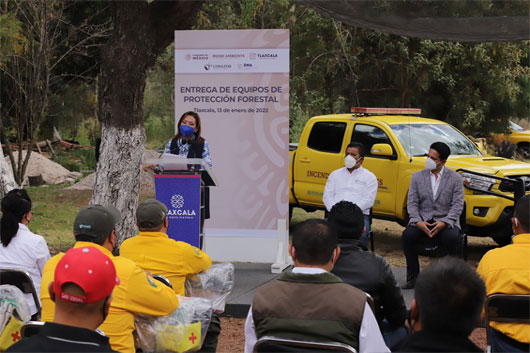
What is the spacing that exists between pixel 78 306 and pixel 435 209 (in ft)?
20.4

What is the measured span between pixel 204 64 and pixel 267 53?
0.80m

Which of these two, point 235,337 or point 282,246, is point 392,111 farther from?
point 235,337

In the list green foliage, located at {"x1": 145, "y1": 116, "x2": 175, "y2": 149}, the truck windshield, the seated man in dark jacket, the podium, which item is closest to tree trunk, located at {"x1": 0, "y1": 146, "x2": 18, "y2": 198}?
the podium

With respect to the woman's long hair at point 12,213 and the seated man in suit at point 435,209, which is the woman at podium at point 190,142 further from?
the woman's long hair at point 12,213

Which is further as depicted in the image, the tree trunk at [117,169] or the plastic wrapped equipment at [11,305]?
the tree trunk at [117,169]

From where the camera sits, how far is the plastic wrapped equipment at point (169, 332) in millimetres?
3844

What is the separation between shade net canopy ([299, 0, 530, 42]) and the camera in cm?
668

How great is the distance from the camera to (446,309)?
8.11ft

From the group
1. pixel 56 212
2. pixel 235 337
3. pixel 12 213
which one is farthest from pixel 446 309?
pixel 56 212

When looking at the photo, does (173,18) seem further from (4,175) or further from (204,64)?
(4,175)

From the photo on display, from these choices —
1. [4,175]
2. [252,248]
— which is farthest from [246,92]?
[4,175]

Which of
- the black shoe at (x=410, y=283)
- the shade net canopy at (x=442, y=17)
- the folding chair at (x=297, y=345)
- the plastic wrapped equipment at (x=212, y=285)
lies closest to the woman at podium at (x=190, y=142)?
the shade net canopy at (x=442, y=17)

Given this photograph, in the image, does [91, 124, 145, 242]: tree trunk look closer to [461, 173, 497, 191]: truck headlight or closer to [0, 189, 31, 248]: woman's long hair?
[0, 189, 31, 248]: woman's long hair

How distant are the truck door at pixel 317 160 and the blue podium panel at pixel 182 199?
4169 mm
